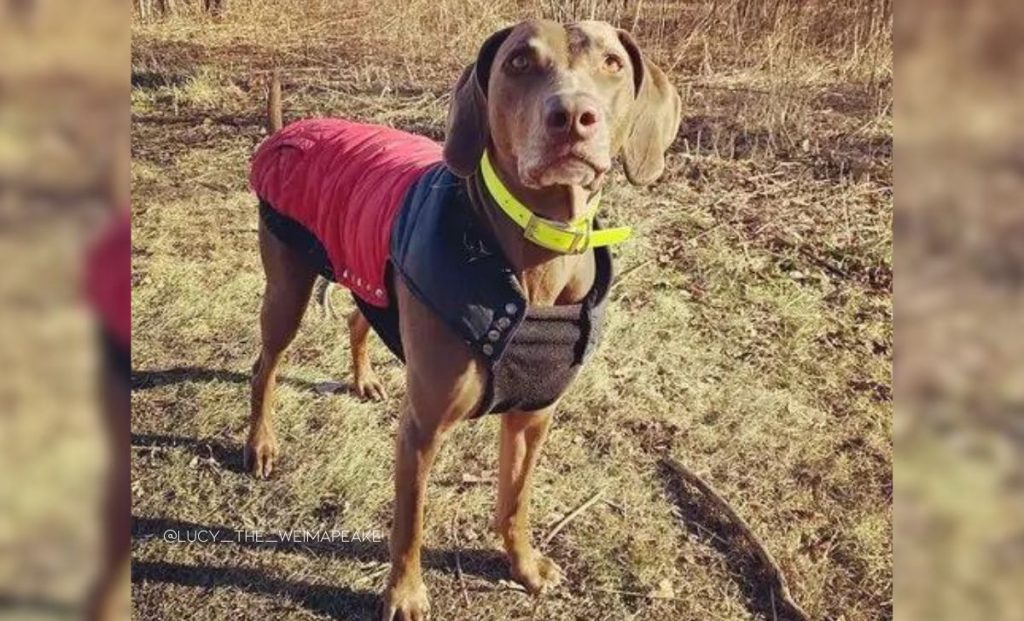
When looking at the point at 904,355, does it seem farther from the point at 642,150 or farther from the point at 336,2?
the point at 336,2

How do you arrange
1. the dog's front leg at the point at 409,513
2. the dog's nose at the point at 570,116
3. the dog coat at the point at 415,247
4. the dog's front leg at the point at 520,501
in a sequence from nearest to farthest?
the dog's nose at the point at 570,116, the dog coat at the point at 415,247, the dog's front leg at the point at 409,513, the dog's front leg at the point at 520,501

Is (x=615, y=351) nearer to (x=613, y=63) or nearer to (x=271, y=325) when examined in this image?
(x=271, y=325)

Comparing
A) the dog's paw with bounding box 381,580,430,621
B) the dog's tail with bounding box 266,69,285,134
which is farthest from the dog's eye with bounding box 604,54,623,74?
the dog's paw with bounding box 381,580,430,621

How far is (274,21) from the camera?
280 cm

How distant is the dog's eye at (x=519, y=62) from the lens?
1967 mm

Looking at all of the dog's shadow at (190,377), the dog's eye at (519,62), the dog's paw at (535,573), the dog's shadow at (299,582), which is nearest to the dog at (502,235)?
the dog's eye at (519,62)

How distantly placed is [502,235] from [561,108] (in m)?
0.36

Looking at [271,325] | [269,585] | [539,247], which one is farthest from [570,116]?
[269,585]

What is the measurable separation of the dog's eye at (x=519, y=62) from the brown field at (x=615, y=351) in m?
0.78

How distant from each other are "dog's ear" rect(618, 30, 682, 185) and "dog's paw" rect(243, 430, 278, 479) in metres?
1.38

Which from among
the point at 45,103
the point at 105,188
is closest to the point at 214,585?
the point at 105,188

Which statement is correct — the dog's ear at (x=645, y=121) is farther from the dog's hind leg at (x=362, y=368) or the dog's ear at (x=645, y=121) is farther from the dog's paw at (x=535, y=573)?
the dog's hind leg at (x=362, y=368)

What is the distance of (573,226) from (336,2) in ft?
3.86

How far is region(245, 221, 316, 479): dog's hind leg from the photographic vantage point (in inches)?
106
